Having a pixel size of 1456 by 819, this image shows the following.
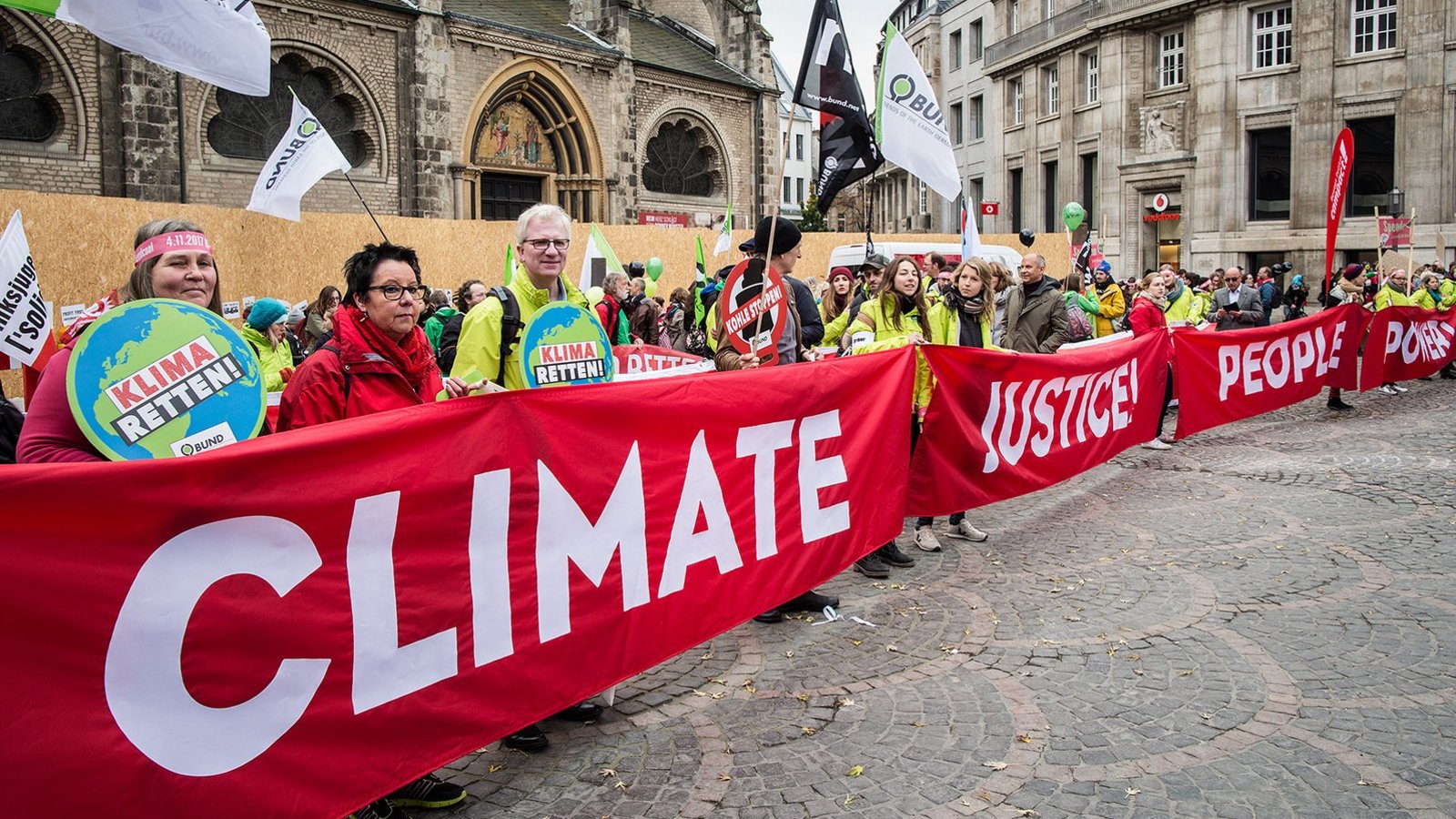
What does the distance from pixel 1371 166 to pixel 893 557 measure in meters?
37.9

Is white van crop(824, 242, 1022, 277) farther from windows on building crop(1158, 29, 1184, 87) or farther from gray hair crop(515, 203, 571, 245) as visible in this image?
windows on building crop(1158, 29, 1184, 87)

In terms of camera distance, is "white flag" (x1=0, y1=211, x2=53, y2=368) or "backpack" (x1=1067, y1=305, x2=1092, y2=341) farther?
"backpack" (x1=1067, y1=305, x2=1092, y2=341)

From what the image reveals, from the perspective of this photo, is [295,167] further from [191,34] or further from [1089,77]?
[1089,77]

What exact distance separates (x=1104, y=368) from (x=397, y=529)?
6.46m

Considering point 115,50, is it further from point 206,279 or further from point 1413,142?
point 1413,142

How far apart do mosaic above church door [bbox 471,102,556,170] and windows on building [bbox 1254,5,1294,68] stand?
2741cm

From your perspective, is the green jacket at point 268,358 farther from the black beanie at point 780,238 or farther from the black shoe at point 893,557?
the black shoe at point 893,557

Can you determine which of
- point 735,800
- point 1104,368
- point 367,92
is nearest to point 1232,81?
point 367,92

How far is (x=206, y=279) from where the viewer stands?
129 inches

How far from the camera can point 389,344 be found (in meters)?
3.60

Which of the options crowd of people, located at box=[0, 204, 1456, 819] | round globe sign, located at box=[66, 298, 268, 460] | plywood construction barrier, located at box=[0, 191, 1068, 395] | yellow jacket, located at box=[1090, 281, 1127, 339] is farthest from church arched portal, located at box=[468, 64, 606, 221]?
round globe sign, located at box=[66, 298, 268, 460]

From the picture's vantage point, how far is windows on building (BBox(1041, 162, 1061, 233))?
45.8 metres

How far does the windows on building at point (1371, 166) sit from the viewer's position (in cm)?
3496

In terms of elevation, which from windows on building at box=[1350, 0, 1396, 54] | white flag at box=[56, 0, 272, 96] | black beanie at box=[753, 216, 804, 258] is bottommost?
black beanie at box=[753, 216, 804, 258]
